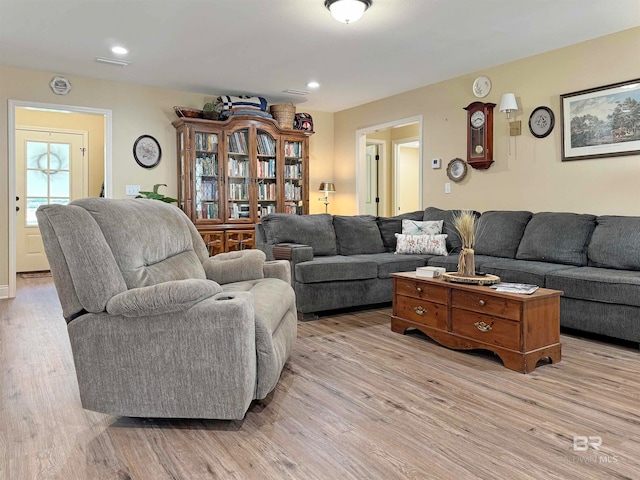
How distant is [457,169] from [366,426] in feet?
13.3

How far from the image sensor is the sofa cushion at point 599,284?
318cm

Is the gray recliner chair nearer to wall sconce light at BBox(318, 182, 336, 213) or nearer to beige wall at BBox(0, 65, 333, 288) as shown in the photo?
beige wall at BBox(0, 65, 333, 288)

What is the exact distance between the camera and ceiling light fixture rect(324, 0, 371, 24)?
3.32 m

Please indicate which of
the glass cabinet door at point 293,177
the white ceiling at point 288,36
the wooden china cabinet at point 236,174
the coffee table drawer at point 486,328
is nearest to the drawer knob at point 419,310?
the coffee table drawer at point 486,328

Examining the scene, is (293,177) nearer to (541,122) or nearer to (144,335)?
(541,122)

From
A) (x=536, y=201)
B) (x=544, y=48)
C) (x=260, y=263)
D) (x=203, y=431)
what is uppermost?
(x=544, y=48)

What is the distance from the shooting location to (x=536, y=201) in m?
4.77

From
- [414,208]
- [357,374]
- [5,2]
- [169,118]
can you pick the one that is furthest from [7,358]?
[414,208]

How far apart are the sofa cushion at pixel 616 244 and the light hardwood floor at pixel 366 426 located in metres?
0.79

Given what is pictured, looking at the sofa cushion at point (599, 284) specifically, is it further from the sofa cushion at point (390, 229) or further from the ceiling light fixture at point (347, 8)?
the ceiling light fixture at point (347, 8)

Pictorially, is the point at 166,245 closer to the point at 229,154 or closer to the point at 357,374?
the point at 357,374

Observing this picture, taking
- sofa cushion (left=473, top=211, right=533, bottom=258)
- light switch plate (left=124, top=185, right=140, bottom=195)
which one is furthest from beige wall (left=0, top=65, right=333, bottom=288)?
sofa cushion (left=473, top=211, right=533, bottom=258)

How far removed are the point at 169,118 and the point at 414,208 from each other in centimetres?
455

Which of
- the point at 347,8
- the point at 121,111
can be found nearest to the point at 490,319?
the point at 347,8
